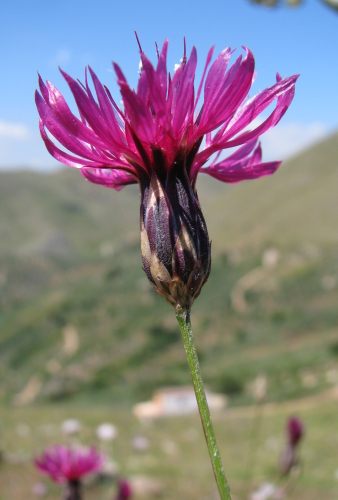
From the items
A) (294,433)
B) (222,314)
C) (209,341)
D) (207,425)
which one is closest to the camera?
(207,425)

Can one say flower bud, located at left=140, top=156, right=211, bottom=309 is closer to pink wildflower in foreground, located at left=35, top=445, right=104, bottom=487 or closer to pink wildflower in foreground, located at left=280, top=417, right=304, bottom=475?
pink wildflower in foreground, located at left=35, top=445, right=104, bottom=487

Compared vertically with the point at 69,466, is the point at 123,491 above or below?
below

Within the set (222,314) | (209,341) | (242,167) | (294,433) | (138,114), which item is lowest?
(294,433)

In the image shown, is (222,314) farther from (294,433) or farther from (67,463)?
(67,463)

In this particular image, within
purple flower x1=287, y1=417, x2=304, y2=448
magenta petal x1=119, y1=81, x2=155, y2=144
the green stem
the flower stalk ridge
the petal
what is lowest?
the green stem

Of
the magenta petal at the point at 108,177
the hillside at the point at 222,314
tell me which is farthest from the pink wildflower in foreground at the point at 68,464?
the magenta petal at the point at 108,177

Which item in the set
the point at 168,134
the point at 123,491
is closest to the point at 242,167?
the point at 168,134

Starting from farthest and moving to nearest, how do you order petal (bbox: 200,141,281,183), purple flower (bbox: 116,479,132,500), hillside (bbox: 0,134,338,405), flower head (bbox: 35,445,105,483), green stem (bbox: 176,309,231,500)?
hillside (bbox: 0,134,338,405), purple flower (bbox: 116,479,132,500), flower head (bbox: 35,445,105,483), petal (bbox: 200,141,281,183), green stem (bbox: 176,309,231,500)

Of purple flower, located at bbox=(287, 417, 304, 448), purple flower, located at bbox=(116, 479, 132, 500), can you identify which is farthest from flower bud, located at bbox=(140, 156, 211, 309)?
purple flower, located at bbox=(287, 417, 304, 448)
